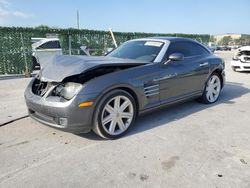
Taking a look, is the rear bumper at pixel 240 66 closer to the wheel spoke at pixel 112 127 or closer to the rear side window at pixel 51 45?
the rear side window at pixel 51 45

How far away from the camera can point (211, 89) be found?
210 inches

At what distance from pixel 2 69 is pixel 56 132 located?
751cm

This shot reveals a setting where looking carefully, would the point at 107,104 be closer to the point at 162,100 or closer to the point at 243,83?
the point at 162,100

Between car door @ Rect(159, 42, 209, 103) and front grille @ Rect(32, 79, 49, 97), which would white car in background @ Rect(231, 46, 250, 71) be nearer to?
car door @ Rect(159, 42, 209, 103)

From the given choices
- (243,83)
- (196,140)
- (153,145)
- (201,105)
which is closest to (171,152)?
(153,145)

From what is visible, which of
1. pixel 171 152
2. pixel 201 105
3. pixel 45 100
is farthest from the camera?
pixel 201 105

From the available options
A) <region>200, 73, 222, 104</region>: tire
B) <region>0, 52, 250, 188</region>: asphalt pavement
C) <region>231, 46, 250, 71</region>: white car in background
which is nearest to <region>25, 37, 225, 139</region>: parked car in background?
<region>0, 52, 250, 188</region>: asphalt pavement

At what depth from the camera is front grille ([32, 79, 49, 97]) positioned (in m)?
3.53

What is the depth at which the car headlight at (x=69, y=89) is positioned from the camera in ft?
10.3

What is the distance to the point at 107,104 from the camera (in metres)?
3.35

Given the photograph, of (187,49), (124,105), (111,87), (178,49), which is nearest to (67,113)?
(111,87)

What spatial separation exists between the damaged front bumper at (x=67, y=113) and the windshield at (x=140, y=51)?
1.52 meters

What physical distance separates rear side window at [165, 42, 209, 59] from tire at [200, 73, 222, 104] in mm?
603

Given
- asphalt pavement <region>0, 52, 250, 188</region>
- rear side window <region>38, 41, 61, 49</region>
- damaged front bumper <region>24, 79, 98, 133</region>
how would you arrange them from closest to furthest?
asphalt pavement <region>0, 52, 250, 188</region> < damaged front bumper <region>24, 79, 98, 133</region> < rear side window <region>38, 41, 61, 49</region>
